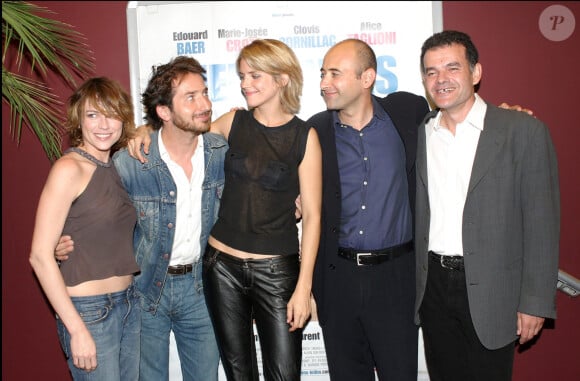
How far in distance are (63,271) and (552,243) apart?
Result: 7.06 ft

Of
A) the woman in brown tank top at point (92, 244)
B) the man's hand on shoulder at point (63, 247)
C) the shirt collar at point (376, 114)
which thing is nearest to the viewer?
the woman in brown tank top at point (92, 244)

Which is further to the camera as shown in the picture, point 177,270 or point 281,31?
point 281,31

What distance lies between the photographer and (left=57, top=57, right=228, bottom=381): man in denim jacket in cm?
263

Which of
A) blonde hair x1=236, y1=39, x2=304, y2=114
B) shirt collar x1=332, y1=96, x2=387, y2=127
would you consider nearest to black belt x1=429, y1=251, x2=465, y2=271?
shirt collar x1=332, y1=96, x2=387, y2=127

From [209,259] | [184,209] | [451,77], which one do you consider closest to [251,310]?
[209,259]

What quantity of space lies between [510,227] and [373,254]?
0.66 metres

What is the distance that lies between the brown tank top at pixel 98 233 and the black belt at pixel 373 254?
1.07 m

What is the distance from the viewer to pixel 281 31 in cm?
337

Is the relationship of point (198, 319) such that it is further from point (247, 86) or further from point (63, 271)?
point (247, 86)

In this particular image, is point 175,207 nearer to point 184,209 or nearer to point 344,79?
point 184,209

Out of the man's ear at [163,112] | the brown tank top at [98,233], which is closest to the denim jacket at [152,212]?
the man's ear at [163,112]

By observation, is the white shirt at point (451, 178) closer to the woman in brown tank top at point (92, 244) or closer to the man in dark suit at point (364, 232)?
the man in dark suit at point (364, 232)

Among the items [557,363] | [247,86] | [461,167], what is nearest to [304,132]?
[247,86]

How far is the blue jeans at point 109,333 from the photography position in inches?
87.1
